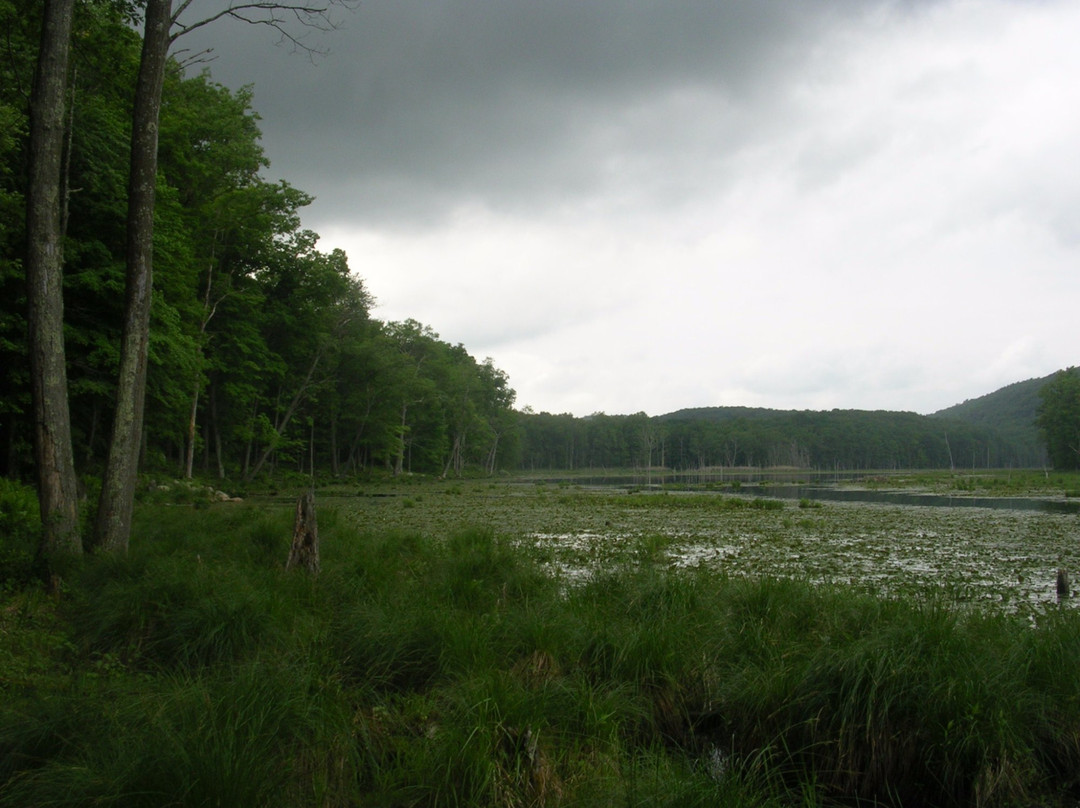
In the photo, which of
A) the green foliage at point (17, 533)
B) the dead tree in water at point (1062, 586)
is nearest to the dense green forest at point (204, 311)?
the green foliage at point (17, 533)

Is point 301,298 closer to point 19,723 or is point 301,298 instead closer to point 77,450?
point 77,450

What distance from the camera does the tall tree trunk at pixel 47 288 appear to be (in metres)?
6.20

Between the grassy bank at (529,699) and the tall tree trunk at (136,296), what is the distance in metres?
1.40

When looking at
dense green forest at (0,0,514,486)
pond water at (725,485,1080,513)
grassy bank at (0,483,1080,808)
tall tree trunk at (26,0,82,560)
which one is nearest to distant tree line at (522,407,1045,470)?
dense green forest at (0,0,514,486)

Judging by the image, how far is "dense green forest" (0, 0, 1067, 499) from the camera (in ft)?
35.9

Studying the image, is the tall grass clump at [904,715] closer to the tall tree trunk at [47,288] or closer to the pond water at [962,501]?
the tall tree trunk at [47,288]

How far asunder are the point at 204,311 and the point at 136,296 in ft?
56.7

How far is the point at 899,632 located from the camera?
12.4ft

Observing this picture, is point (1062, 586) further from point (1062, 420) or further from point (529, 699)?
point (1062, 420)

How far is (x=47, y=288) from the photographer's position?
626cm

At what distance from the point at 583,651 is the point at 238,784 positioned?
2.37m

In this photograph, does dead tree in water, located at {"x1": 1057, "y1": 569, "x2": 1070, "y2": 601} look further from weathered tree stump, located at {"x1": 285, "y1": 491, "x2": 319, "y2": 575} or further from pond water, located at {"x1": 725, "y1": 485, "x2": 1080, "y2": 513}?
pond water, located at {"x1": 725, "y1": 485, "x2": 1080, "y2": 513}

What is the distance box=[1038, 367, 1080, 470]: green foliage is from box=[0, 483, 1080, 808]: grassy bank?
87.6 metres

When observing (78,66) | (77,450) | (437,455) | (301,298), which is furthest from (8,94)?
(437,455)
